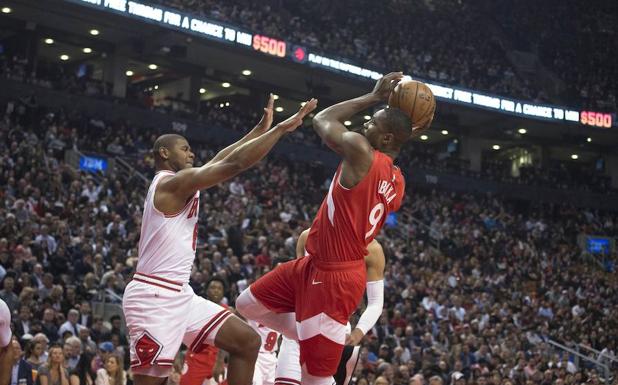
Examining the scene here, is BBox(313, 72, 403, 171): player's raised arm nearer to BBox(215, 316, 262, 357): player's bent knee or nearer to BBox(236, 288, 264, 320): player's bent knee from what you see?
BBox(236, 288, 264, 320): player's bent knee

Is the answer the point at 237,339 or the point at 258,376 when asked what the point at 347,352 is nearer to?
the point at 237,339

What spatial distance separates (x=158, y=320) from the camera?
Result: 5.56 meters

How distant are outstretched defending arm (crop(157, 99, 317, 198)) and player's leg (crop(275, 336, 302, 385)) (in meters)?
1.72

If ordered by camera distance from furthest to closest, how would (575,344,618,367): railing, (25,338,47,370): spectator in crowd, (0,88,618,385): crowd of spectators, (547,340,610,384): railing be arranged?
1. (575,344,618,367): railing
2. (547,340,610,384): railing
3. (0,88,618,385): crowd of spectators
4. (25,338,47,370): spectator in crowd

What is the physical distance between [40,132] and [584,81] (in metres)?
24.3

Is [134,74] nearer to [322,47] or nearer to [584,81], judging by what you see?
[322,47]

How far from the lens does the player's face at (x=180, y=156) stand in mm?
5938

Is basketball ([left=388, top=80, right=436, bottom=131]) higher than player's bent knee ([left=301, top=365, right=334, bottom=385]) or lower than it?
higher

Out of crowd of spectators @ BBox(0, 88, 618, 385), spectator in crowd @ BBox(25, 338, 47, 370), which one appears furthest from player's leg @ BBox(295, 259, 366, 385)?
spectator in crowd @ BBox(25, 338, 47, 370)

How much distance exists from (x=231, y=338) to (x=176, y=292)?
49cm

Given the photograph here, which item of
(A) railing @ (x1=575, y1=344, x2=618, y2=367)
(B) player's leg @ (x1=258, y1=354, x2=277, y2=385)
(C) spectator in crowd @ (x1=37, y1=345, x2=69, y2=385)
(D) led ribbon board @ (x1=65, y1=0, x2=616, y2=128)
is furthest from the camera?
(D) led ribbon board @ (x1=65, y1=0, x2=616, y2=128)

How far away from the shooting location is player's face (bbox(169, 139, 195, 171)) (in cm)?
594

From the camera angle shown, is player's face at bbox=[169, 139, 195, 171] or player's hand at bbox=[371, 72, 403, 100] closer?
player's hand at bbox=[371, 72, 403, 100]

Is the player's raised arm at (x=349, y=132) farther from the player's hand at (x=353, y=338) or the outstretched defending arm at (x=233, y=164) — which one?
the player's hand at (x=353, y=338)
